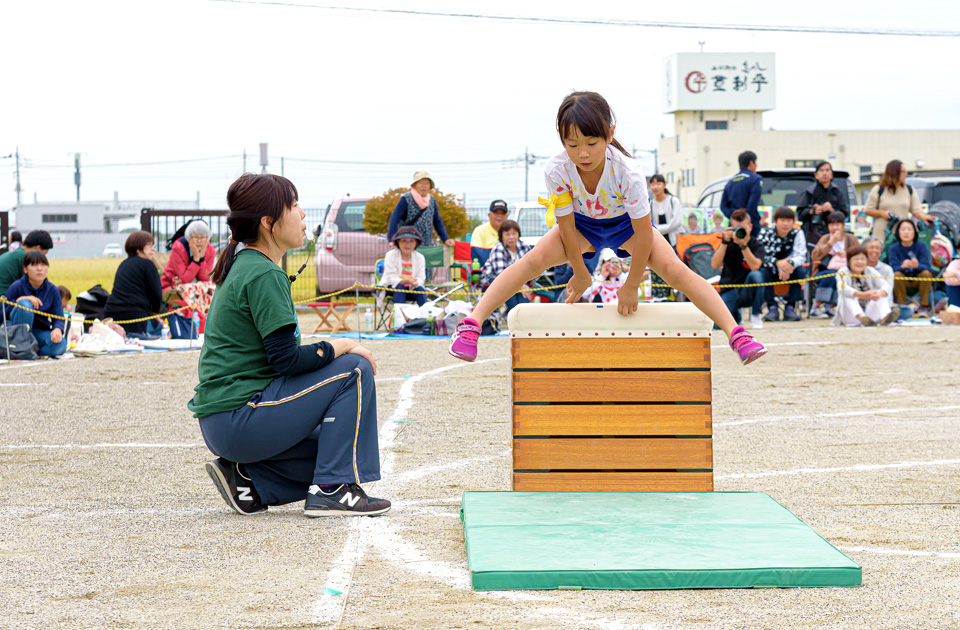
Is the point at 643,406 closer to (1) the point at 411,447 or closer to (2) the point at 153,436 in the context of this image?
(1) the point at 411,447

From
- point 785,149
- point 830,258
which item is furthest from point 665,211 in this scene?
point 785,149

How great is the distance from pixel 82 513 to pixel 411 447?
218 cm

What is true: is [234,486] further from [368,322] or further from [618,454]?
[368,322]

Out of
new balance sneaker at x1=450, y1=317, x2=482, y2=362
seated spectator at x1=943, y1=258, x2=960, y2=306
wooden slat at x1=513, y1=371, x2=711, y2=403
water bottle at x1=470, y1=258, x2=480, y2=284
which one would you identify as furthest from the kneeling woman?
seated spectator at x1=943, y1=258, x2=960, y2=306

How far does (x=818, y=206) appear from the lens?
52.6ft

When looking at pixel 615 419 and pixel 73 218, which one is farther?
pixel 73 218

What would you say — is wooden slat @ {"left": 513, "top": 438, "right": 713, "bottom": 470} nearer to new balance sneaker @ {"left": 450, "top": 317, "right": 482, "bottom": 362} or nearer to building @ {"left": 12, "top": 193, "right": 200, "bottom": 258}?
new balance sneaker @ {"left": 450, "top": 317, "right": 482, "bottom": 362}

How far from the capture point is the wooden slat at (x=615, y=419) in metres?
4.73

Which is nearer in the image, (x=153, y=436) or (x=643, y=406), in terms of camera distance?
(x=643, y=406)

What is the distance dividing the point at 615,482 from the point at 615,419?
0.96ft

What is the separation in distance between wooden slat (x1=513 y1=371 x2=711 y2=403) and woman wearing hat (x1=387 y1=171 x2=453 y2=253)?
10.1 meters

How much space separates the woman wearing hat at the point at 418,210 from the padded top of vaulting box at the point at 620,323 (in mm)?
10034

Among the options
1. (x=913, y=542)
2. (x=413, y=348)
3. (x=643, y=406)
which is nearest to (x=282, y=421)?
(x=643, y=406)

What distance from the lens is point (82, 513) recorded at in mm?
4656
